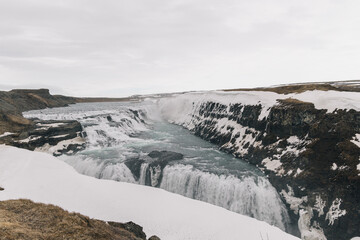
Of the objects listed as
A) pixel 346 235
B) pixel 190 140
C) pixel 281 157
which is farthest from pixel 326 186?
pixel 190 140

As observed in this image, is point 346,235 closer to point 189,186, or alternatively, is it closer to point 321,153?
point 321,153

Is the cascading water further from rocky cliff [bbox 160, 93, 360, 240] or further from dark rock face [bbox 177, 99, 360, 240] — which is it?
dark rock face [bbox 177, 99, 360, 240]

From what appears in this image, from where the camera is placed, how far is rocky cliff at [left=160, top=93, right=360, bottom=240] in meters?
Answer: 20.3

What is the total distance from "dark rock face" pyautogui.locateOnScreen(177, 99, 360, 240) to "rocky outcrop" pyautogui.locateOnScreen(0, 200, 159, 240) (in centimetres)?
1907

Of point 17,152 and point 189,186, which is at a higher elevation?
point 17,152

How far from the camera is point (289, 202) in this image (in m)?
23.9

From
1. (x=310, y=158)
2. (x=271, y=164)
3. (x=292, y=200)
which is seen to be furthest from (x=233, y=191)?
(x=310, y=158)

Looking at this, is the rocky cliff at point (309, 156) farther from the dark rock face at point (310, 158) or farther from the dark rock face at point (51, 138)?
the dark rock face at point (51, 138)

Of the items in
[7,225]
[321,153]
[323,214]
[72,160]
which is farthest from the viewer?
[72,160]

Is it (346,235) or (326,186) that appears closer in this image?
(346,235)

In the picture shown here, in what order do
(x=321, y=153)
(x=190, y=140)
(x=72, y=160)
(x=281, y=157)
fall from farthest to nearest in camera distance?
(x=190, y=140) → (x=72, y=160) → (x=281, y=157) → (x=321, y=153)

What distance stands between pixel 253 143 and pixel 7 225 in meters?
33.9

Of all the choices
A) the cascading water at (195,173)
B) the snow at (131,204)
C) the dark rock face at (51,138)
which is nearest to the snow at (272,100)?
the cascading water at (195,173)

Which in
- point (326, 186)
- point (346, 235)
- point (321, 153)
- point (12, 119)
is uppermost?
point (12, 119)
